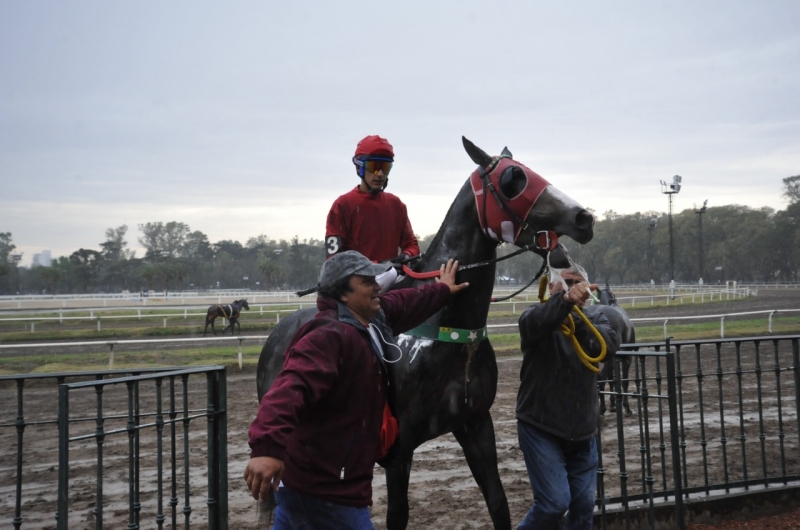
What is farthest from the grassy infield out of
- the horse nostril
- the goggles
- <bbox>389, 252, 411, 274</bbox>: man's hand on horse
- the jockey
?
the horse nostril

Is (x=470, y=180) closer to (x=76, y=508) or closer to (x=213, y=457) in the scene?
(x=213, y=457)


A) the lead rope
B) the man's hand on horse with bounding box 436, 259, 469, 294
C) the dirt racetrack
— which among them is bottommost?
the dirt racetrack

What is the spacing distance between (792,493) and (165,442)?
266 inches

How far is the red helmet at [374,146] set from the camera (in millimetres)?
4207

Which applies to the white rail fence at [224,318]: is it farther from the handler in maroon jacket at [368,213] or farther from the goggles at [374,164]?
the goggles at [374,164]

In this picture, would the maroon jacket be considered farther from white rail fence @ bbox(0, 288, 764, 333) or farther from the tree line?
the tree line

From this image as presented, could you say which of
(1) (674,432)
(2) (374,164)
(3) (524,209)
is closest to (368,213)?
(2) (374,164)

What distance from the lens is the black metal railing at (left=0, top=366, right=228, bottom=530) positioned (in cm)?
332

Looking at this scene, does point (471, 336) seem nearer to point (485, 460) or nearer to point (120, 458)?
point (485, 460)

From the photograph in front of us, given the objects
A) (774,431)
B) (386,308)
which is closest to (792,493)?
(774,431)

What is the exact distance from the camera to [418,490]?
6230 mm

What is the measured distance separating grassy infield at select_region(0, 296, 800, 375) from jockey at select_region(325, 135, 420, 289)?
922cm

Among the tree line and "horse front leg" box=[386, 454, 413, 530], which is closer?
"horse front leg" box=[386, 454, 413, 530]

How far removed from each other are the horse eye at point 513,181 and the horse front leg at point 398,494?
149 centimetres
